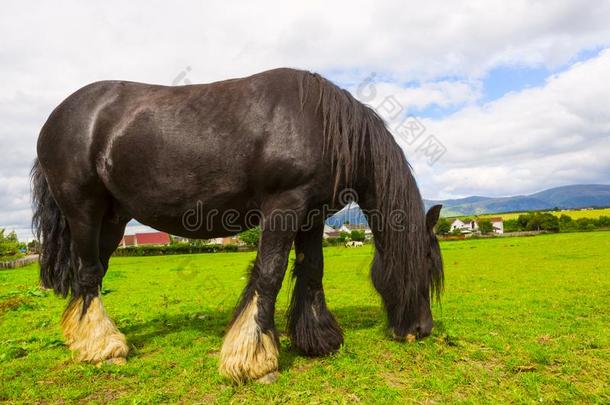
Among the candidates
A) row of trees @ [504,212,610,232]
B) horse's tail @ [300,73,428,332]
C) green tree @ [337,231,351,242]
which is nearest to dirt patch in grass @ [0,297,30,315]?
horse's tail @ [300,73,428,332]

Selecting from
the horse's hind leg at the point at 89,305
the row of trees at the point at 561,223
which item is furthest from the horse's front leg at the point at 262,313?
the row of trees at the point at 561,223

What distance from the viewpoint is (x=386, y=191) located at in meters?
4.35

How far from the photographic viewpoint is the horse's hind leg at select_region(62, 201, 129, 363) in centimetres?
457

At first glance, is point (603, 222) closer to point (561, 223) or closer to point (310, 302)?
point (561, 223)

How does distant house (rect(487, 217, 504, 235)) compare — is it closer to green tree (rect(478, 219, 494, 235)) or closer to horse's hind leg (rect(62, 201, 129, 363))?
green tree (rect(478, 219, 494, 235))

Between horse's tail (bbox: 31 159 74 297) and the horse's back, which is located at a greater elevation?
the horse's back

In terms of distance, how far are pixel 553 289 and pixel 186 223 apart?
8.80 meters

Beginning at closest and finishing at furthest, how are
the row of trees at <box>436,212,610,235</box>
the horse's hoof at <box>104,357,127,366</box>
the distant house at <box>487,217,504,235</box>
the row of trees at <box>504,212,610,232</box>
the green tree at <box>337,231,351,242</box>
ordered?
the horse's hoof at <box>104,357,127,366</box>
the green tree at <box>337,231,351,242</box>
the row of trees at <box>504,212,610,232</box>
the row of trees at <box>436,212,610,235</box>
the distant house at <box>487,217,504,235</box>

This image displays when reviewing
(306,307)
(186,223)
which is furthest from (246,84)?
(306,307)

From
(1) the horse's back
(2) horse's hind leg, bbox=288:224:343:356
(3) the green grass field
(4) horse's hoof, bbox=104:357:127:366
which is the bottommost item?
(3) the green grass field

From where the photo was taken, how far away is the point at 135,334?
594cm

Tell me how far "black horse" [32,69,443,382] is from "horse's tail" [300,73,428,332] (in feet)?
0.04

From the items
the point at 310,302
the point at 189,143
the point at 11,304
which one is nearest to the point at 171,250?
the point at 11,304

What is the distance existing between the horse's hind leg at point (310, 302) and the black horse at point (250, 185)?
2cm
